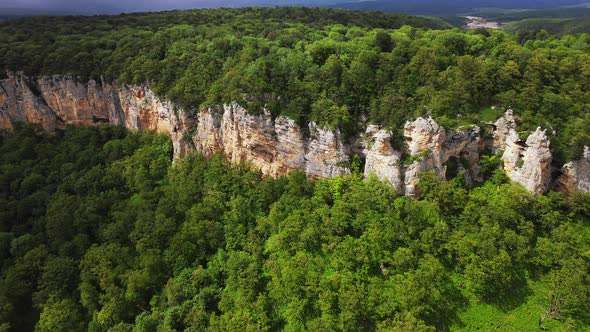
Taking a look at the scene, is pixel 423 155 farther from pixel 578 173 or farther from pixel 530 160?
pixel 578 173

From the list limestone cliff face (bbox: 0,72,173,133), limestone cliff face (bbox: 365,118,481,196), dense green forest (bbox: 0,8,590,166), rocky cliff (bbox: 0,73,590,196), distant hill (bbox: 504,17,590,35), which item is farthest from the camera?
distant hill (bbox: 504,17,590,35)

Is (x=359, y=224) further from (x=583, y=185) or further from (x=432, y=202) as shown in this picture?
(x=583, y=185)

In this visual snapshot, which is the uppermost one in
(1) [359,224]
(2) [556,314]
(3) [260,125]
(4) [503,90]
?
(4) [503,90]

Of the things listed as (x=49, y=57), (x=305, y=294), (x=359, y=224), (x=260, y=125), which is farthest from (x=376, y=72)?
(x=49, y=57)

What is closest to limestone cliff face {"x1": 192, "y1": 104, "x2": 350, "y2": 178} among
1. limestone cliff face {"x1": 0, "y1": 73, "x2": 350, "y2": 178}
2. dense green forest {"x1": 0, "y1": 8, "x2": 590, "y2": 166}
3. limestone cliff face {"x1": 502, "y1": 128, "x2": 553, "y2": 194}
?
limestone cliff face {"x1": 0, "y1": 73, "x2": 350, "y2": 178}

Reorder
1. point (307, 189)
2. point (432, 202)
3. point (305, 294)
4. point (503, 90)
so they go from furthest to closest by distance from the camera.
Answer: point (307, 189)
point (503, 90)
point (432, 202)
point (305, 294)

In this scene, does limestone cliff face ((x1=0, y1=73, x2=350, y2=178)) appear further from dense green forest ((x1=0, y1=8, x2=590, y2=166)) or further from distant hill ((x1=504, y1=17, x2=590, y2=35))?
distant hill ((x1=504, y1=17, x2=590, y2=35))

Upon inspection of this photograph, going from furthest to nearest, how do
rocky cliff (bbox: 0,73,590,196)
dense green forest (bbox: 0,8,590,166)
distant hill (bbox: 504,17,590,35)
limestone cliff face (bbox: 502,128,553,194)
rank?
distant hill (bbox: 504,17,590,35) < dense green forest (bbox: 0,8,590,166) < rocky cliff (bbox: 0,73,590,196) < limestone cliff face (bbox: 502,128,553,194)
